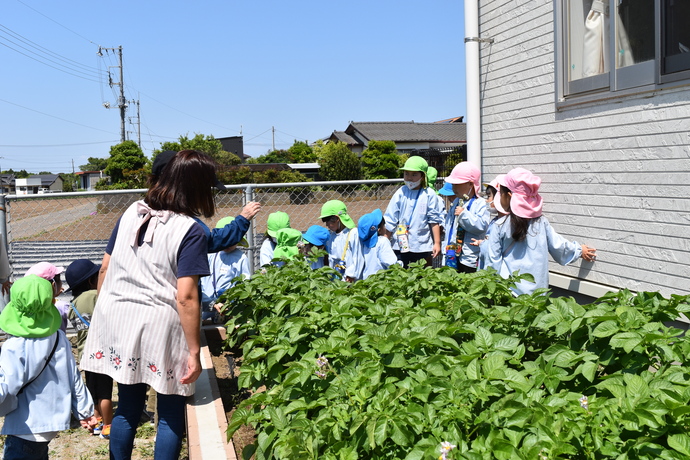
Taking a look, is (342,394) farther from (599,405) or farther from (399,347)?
(599,405)

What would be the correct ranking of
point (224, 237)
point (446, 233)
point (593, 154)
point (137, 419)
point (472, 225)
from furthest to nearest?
point (446, 233)
point (472, 225)
point (593, 154)
point (224, 237)
point (137, 419)

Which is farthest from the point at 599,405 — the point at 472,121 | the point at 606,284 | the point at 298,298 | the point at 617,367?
the point at 472,121

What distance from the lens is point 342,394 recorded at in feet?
6.78

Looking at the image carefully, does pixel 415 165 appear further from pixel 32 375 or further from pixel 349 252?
pixel 32 375

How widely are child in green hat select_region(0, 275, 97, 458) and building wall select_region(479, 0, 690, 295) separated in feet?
12.5

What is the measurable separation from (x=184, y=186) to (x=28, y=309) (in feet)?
3.39

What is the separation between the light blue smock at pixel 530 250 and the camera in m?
4.32

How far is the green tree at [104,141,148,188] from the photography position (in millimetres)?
35344

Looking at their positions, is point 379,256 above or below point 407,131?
below

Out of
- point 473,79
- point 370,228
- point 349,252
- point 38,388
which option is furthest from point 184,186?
point 473,79

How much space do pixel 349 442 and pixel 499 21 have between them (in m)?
5.35

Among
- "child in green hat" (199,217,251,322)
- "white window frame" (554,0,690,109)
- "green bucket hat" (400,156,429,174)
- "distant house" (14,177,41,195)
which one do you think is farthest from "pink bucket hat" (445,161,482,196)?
"distant house" (14,177,41,195)

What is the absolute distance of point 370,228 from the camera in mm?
5535

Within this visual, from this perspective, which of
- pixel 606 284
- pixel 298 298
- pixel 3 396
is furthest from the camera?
pixel 606 284
